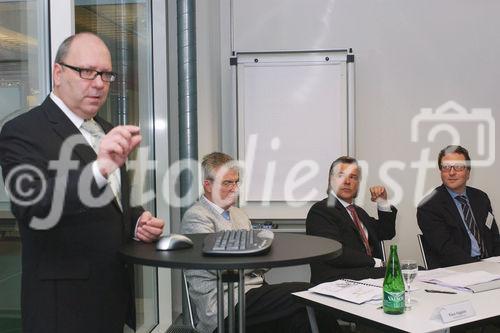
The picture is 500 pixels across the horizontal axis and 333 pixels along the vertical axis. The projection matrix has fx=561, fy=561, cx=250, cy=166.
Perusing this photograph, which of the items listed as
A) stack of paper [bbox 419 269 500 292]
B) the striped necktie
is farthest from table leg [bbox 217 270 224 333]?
stack of paper [bbox 419 269 500 292]

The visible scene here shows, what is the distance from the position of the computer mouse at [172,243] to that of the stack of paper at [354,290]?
0.62 m

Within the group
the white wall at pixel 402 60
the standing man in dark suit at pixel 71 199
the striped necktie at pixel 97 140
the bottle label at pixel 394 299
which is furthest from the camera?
the white wall at pixel 402 60

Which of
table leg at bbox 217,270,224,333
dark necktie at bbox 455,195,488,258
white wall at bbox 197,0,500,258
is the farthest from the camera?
white wall at bbox 197,0,500,258

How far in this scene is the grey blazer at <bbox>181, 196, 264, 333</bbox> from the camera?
7.98 ft

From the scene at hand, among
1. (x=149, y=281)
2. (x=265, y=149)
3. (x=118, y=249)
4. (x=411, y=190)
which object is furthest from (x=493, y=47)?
(x=118, y=249)

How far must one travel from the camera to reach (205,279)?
2443mm

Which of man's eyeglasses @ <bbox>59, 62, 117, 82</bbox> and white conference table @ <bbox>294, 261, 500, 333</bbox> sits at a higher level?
man's eyeglasses @ <bbox>59, 62, 117, 82</bbox>

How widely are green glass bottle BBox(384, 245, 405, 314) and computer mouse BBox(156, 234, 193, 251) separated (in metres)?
0.68

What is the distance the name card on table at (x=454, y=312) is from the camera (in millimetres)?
1778

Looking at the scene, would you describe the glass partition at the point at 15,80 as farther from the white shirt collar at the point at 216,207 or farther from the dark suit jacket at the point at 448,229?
the dark suit jacket at the point at 448,229

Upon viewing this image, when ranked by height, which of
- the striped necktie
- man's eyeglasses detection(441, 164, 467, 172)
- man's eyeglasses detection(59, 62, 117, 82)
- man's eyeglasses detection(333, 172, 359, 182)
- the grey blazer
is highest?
man's eyeglasses detection(59, 62, 117, 82)

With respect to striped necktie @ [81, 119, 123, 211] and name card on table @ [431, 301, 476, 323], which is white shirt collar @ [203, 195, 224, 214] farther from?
name card on table @ [431, 301, 476, 323]

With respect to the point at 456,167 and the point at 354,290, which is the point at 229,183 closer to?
the point at 354,290

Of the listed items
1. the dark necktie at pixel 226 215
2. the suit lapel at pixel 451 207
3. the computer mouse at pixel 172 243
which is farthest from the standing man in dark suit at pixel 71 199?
the suit lapel at pixel 451 207
